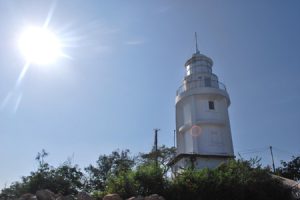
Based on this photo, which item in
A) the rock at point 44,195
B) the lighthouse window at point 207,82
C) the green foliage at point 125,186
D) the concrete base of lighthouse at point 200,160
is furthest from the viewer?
the lighthouse window at point 207,82

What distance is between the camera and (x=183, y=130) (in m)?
31.6

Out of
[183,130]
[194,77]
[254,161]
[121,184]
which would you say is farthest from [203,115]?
[121,184]

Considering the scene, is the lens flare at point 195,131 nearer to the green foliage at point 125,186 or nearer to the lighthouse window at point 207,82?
the lighthouse window at point 207,82

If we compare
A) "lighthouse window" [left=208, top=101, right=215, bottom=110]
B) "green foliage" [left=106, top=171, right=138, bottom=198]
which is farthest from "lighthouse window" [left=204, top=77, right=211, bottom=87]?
"green foliage" [left=106, top=171, right=138, bottom=198]

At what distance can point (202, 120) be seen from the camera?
30.3m

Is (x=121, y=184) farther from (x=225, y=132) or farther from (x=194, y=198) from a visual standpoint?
(x=225, y=132)

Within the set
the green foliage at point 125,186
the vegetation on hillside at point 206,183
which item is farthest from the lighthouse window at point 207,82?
the green foliage at point 125,186

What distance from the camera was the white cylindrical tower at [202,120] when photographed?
2912 cm

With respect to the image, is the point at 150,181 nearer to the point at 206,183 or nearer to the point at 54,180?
the point at 206,183

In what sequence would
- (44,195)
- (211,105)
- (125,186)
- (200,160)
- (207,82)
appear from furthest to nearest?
1. (207,82)
2. (211,105)
3. (200,160)
4. (125,186)
5. (44,195)

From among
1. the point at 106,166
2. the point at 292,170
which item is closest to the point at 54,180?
the point at 106,166

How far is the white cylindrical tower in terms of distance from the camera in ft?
95.6

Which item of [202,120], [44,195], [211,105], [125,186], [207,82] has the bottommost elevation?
[44,195]

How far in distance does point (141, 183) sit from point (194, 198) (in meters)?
3.28
